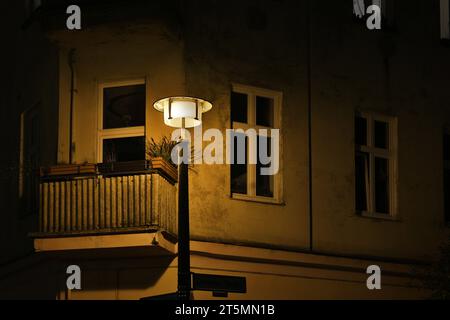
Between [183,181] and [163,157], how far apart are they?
2651 millimetres

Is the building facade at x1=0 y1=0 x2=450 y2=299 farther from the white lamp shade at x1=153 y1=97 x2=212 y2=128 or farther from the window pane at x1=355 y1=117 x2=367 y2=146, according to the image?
the white lamp shade at x1=153 y1=97 x2=212 y2=128

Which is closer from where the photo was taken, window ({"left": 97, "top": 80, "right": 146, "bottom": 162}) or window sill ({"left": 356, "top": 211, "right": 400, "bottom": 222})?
window ({"left": 97, "top": 80, "right": 146, "bottom": 162})

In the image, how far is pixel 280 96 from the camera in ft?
63.1

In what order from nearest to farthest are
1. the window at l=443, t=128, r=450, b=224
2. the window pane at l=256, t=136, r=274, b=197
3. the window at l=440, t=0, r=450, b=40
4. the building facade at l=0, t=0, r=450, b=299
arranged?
the building facade at l=0, t=0, r=450, b=299 < the window pane at l=256, t=136, r=274, b=197 < the window at l=443, t=128, r=450, b=224 < the window at l=440, t=0, r=450, b=40

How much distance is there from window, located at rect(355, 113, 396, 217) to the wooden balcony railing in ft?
13.0

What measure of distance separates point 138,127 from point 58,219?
81.8 inches

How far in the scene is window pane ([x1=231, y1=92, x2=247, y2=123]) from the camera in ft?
61.7

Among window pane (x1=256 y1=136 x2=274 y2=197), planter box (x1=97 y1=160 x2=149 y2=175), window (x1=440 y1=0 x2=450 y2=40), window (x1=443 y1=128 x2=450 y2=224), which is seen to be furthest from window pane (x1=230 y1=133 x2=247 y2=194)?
window (x1=440 y1=0 x2=450 y2=40)

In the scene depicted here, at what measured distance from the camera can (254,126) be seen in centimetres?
1891

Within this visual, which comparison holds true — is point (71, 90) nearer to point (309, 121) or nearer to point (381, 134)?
point (309, 121)

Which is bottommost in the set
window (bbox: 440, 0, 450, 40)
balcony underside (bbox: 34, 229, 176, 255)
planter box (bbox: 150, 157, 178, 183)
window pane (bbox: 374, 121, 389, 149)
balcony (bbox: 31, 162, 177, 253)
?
balcony underside (bbox: 34, 229, 176, 255)

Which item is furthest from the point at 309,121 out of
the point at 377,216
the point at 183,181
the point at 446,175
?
the point at 183,181

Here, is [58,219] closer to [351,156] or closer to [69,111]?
[69,111]

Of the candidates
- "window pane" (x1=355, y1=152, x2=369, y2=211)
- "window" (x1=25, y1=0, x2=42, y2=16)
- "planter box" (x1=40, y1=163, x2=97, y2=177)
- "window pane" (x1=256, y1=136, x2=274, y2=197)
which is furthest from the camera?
"window" (x1=25, y1=0, x2=42, y2=16)
